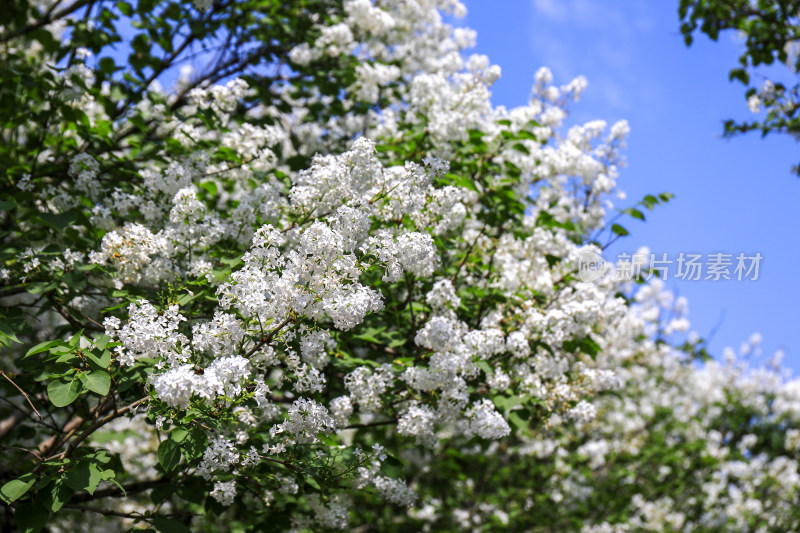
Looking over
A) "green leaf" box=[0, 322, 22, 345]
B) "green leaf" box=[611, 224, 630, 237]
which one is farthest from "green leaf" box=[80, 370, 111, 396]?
"green leaf" box=[611, 224, 630, 237]

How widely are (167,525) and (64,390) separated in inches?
42.3

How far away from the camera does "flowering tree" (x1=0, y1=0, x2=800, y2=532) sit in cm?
318

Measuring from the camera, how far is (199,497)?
3865 mm

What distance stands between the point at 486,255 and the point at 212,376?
346cm

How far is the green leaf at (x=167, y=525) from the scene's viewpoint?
3.58m

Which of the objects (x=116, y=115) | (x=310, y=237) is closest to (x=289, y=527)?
(x=310, y=237)

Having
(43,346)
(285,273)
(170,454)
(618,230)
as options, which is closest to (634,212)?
(618,230)

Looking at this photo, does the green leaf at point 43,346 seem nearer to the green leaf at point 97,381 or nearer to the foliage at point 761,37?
the green leaf at point 97,381

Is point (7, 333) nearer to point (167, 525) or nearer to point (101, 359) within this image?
point (101, 359)

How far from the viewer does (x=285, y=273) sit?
122 inches

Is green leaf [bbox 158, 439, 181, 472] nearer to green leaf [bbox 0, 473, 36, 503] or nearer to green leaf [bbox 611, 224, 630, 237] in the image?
green leaf [bbox 0, 473, 36, 503]

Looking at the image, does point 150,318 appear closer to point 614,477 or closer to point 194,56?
point 194,56

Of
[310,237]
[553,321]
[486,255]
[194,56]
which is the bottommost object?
[310,237]

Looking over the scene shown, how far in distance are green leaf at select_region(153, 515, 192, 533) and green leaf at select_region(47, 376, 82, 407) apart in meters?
0.99
